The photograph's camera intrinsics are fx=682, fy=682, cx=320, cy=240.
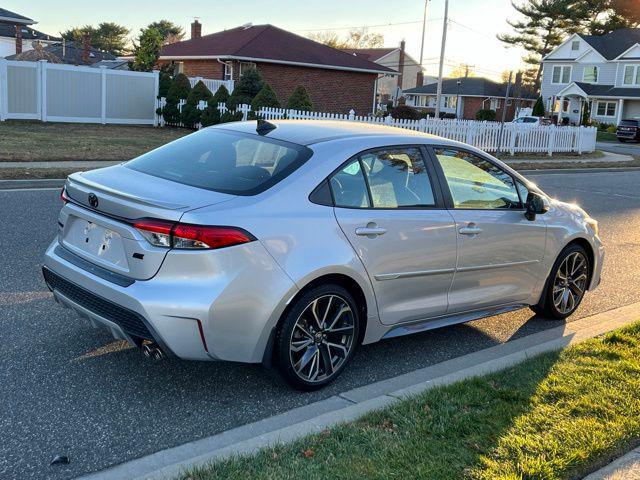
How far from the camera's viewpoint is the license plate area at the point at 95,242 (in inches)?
159

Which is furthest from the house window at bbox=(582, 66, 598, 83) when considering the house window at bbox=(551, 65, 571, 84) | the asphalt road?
the asphalt road

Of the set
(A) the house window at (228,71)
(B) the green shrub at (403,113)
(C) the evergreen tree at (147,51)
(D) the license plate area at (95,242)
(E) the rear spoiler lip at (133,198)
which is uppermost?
(C) the evergreen tree at (147,51)

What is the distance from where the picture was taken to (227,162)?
15.3 feet

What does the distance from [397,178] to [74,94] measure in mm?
21600

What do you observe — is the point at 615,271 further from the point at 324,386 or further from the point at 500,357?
the point at 324,386

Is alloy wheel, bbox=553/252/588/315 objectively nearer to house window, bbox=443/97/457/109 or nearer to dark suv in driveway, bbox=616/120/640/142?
dark suv in driveway, bbox=616/120/640/142

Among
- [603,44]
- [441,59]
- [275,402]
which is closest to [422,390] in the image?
[275,402]

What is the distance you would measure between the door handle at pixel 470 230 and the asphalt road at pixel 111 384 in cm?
99

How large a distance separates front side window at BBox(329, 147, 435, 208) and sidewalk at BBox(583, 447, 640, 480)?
210 cm

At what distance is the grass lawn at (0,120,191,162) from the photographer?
49.6 feet

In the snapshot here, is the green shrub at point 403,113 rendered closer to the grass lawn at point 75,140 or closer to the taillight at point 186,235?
the grass lawn at point 75,140

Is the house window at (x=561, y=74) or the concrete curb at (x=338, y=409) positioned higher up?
the house window at (x=561, y=74)

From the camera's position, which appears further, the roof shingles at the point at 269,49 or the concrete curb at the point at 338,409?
the roof shingles at the point at 269,49

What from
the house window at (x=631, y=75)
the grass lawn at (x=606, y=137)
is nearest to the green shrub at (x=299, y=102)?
the grass lawn at (x=606, y=137)
